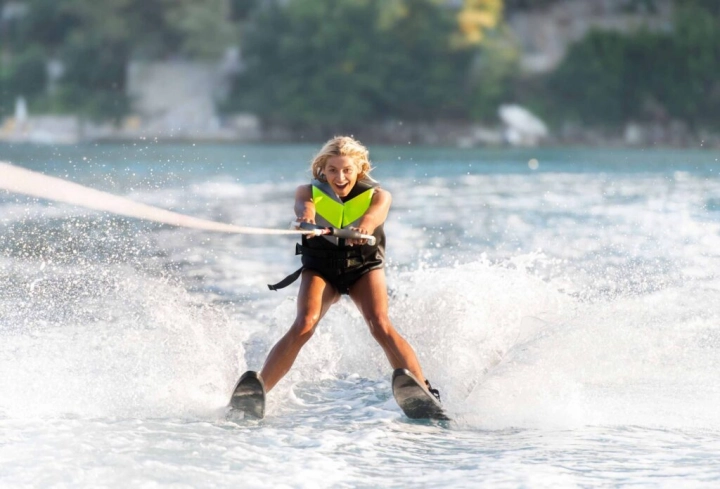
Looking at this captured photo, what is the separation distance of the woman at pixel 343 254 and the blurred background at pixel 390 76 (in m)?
64.1

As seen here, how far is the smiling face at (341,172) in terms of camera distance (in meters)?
5.55

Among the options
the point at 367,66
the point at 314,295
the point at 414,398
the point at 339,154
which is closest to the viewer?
the point at 414,398

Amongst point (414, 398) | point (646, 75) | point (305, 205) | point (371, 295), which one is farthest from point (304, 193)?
point (646, 75)

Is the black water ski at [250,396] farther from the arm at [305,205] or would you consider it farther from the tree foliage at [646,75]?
the tree foliage at [646,75]

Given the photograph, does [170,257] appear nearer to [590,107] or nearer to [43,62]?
[590,107]

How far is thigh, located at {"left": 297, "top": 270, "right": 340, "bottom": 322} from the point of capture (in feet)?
17.8

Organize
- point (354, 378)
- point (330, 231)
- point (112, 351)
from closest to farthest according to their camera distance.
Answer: point (330, 231) < point (112, 351) < point (354, 378)

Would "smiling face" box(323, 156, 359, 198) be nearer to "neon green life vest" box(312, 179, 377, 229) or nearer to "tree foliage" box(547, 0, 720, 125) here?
"neon green life vest" box(312, 179, 377, 229)

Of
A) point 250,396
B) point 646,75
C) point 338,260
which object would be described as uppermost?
point 646,75

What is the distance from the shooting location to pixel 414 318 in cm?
707

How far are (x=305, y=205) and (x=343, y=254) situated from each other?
0.31 meters

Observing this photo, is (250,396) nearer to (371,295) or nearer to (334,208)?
(371,295)

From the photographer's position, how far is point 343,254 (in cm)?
550

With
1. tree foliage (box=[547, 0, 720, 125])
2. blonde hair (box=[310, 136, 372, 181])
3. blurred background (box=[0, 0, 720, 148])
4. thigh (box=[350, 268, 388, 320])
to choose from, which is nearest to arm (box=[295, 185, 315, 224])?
blonde hair (box=[310, 136, 372, 181])
